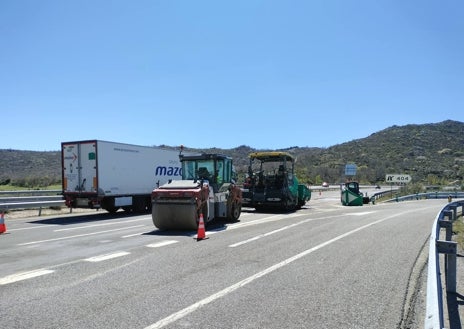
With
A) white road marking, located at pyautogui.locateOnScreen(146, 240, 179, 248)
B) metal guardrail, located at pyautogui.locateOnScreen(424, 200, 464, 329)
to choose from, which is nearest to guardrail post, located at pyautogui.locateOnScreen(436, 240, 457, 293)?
metal guardrail, located at pyautogui.locateOnScreen(424, 200, 464, 329)

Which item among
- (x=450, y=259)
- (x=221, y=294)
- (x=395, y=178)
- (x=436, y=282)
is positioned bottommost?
(x=221, y=294)

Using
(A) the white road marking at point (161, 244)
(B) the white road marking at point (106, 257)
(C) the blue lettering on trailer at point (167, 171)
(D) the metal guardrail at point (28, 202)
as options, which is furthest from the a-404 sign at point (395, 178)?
(B) the white road marking at point (106, 257)

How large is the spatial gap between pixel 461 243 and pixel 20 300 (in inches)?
423

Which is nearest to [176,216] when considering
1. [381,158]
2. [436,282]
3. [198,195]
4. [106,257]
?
[198,195]

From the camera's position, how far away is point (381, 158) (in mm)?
93188

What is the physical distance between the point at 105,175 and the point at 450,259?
16.2m

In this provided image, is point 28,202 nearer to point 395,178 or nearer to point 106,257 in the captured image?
point 106,257

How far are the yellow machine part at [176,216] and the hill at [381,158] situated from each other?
4970cm

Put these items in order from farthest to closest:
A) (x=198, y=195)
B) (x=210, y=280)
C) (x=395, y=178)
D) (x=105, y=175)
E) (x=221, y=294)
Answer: (x=395, y=178), (x=105, y=175), (x=198, y=195), (x=210, y=280), (x=221, y=294)

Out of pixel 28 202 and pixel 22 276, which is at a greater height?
pixel 28 202

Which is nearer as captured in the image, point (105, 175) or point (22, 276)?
point (22, 276)

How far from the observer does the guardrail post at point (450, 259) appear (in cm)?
662

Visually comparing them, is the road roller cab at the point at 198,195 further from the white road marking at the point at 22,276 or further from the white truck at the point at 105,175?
the white road marking at the point at 22,276

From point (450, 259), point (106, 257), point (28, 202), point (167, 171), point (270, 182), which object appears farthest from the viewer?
point (167, 171)
